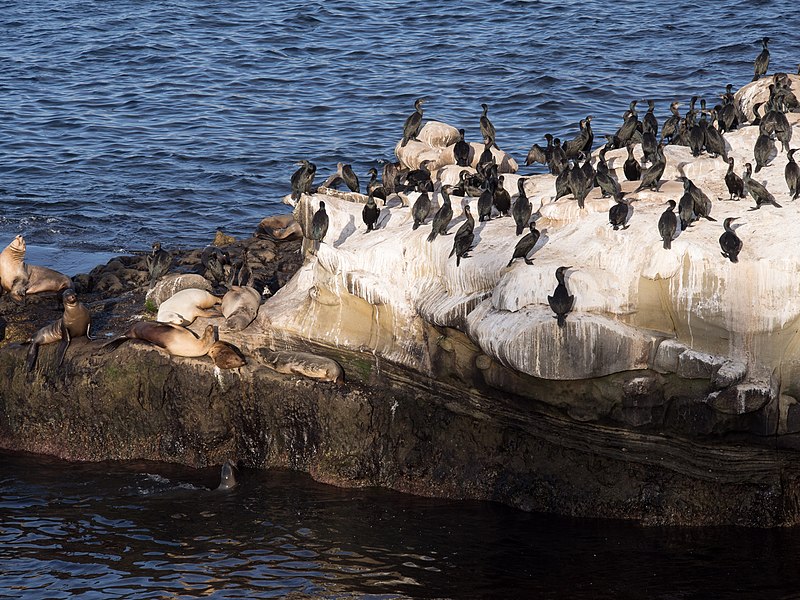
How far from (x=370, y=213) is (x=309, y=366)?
2.05 m

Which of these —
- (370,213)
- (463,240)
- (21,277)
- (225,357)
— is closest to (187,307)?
(225,357)

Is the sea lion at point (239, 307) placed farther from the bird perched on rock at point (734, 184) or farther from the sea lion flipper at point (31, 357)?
the bird perched on rock at point (734, 184)

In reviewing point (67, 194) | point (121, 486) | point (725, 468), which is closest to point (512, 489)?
point (725, 468)

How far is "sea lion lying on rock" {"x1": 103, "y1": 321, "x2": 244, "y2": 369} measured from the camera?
44.8 feet

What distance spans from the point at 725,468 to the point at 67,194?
16.2 meters

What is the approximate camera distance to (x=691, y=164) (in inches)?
588

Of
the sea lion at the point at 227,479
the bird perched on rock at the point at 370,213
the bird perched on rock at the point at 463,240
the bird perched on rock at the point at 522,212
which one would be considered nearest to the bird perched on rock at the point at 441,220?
the bird perched on rock at the point at 463,240

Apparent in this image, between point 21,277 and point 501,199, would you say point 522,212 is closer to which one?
point 501,199

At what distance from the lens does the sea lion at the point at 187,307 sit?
14.3 m

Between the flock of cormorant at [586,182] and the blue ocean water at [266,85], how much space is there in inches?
234

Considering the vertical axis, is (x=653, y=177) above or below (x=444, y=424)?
above

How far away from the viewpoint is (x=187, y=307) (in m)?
14.5

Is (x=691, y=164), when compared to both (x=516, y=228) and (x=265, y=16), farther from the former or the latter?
(x=265, y=16)

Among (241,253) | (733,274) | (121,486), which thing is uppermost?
(733,274)
